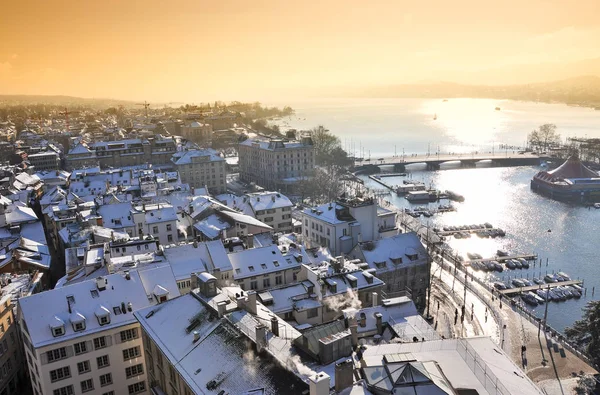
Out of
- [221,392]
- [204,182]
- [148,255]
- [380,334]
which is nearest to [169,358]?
[221,392]

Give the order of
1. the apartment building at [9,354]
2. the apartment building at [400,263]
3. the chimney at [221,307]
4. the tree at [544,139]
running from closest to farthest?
the chimney at [221,307] < the apartment building at [9,354] < the apartment building at [400,263] < the tree at [544,139]

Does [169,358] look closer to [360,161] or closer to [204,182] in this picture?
[204,182]

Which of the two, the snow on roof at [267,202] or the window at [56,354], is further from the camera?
the snow on roof at [267,202]

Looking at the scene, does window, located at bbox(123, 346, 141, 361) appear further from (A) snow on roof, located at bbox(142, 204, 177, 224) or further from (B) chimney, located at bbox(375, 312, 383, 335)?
(A) snow on roof, located at bbox(142, 204, 177, 224)

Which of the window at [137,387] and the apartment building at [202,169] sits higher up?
the apartment building at [202,169]

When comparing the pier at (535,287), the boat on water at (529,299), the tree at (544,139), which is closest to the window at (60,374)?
the pier at (535,287)

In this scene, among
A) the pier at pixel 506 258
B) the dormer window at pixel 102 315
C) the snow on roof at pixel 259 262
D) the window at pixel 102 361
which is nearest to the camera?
the dormer window at pixel 102 315

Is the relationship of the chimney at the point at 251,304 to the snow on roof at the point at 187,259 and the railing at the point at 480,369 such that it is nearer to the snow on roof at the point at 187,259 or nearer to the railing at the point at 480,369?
the railing at the point at 480,369
